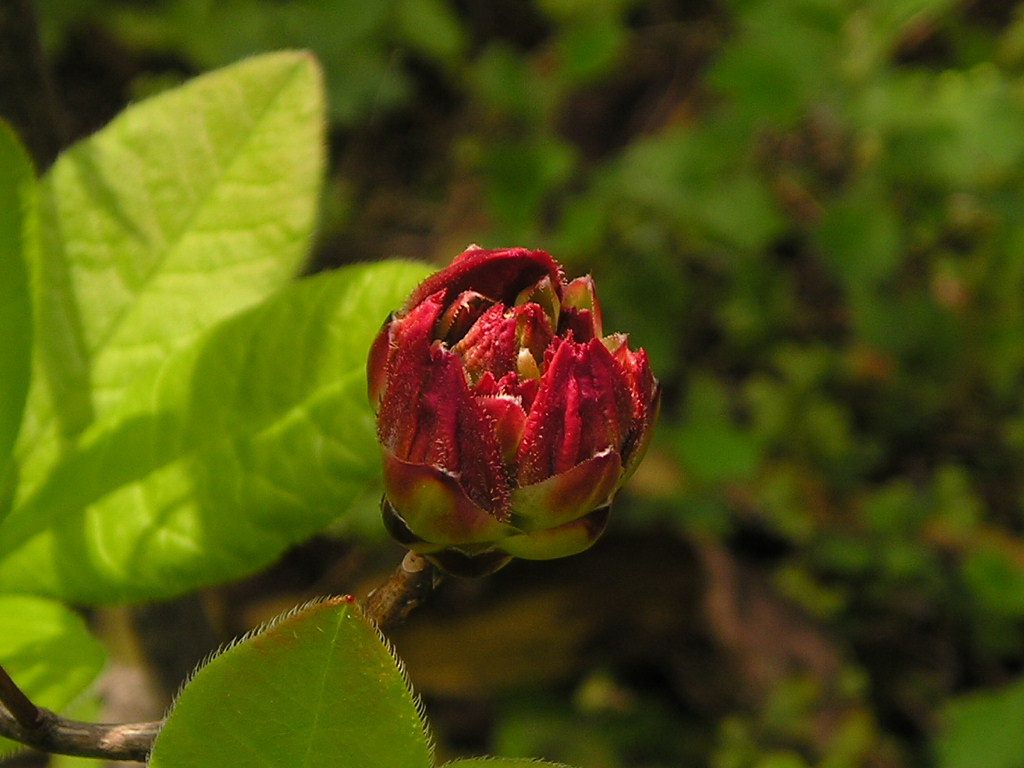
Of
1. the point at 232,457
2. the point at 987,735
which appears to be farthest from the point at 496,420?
the point at 987,735

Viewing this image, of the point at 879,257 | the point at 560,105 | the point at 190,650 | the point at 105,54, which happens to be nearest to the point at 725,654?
the point at 879,257

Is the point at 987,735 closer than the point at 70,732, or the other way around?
the point at 70,732

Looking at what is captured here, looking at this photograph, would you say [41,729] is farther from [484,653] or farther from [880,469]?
[880,469]

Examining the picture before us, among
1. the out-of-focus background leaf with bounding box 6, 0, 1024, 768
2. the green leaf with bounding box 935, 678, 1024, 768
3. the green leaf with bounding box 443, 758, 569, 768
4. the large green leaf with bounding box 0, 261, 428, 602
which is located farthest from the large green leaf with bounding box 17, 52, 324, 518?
the green leaf with bounding box 935, 678, 1024, 768

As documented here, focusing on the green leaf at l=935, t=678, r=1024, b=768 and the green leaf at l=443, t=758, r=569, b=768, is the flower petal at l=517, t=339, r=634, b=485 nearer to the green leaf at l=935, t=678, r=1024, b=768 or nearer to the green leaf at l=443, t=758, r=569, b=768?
the green leaf at l=443, t=758, r=569, b=768

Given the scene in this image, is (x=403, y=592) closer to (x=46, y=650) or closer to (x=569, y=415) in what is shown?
(x=569, y=415)

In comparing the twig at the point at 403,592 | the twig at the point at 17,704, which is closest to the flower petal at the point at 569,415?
the twig at the point at 403,592

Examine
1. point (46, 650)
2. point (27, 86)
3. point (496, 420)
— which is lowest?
point (46, 650)
